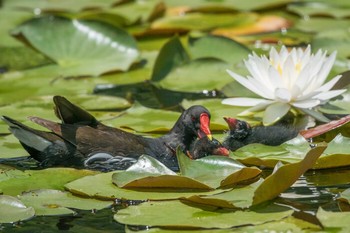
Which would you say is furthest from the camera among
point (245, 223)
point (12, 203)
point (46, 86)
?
point (46, 86)

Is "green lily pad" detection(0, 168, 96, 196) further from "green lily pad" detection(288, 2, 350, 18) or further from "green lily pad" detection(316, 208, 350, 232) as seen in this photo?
"green lily pad" detection(288, 2, 350, 18)

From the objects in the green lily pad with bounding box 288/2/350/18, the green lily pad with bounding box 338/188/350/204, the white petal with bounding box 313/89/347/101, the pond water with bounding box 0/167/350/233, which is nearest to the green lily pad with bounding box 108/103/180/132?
the white petal with bounding box 313/89/347/101

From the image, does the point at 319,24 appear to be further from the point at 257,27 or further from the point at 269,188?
the point at 269,188

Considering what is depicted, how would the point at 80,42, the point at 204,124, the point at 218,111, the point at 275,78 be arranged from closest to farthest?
1. the point at 204,124
2. the point at 275,78
3. the point at 218,111
4. the point at 80,42

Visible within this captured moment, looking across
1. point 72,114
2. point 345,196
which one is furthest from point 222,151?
point 345,196

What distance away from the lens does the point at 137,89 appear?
255 inches

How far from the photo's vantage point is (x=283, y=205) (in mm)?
4004

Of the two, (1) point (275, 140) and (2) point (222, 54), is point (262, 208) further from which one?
(2) point (222, 54)

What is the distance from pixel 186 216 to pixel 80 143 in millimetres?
1112

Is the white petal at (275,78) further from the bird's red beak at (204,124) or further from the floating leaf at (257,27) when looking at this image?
the floating leaf at (257,27)

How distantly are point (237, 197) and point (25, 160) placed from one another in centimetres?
133

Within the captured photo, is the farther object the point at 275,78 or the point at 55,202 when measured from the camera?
the point at 275,78

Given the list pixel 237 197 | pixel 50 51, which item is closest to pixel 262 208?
pixel 237 197

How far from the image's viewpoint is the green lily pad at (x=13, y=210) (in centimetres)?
392
